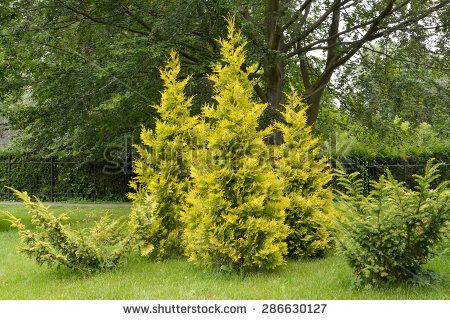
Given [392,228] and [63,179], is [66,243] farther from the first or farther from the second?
[63,179]

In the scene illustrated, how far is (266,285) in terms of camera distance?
17.4ft

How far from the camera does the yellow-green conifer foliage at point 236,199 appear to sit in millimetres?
5902

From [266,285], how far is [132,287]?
181 cm

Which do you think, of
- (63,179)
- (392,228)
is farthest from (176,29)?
(63,179)

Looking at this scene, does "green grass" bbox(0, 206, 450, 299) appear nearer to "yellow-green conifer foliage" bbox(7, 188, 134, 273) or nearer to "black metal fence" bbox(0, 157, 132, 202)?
"yellow-green conifer foliage" bbox(7, 188, 134, 273)

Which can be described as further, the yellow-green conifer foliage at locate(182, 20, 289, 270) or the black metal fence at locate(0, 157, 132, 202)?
the black metal fence at locate(0, 157, 132, 202)

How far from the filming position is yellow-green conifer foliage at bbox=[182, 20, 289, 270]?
590cm

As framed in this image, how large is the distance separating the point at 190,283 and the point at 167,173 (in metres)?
2.59

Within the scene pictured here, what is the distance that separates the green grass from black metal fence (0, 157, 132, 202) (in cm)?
1168

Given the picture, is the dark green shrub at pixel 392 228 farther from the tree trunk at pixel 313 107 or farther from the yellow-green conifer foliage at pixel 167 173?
the tree trunk at pixel 313 107

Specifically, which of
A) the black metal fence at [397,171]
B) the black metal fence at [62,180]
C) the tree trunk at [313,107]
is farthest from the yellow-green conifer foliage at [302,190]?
the black metal fence at [62,180]

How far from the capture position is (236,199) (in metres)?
6.08

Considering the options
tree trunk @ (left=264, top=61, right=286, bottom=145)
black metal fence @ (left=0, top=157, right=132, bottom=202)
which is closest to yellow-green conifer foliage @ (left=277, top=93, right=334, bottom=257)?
tree trunk @ (left=264, top=61, right=286, bottom=145)

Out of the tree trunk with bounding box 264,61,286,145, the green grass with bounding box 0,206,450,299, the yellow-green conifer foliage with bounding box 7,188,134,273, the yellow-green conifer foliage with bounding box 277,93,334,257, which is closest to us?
the green grass with bounding box 0,206,450,299
